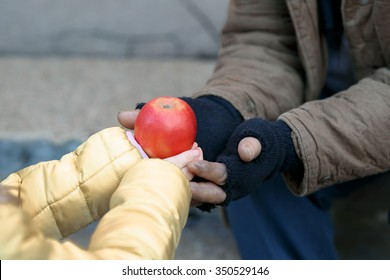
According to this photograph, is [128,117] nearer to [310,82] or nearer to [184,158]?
[184,158]

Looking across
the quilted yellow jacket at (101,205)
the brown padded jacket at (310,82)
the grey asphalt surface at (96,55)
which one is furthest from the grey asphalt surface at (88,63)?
the quilted yellow jacket at (101,205)

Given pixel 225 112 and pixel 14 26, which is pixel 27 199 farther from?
pixel 14 26

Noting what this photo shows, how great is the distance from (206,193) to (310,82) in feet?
1.52

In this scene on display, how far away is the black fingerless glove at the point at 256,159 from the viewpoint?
1.18 metres

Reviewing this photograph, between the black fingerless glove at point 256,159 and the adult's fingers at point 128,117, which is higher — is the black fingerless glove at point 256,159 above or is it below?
below

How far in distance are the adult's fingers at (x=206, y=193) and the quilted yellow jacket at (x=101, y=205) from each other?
0.13 meters

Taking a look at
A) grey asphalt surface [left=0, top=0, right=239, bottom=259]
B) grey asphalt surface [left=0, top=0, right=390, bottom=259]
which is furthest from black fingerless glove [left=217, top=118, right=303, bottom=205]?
grey asphalt surface [left=0, top=0, right=239, bottom=259]

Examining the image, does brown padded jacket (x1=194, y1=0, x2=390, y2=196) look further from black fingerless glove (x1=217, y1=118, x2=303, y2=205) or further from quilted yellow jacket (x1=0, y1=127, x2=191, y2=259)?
quilted yellow jacket (x1=0, y1=127, x2=191, y2=259)

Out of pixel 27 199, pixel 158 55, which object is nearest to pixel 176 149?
pixel 27 199

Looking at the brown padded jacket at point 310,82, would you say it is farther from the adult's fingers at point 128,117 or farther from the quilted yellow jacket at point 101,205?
the quilted yellow jacket at point 101,205

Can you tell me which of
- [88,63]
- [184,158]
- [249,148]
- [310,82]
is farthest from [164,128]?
[88,63]

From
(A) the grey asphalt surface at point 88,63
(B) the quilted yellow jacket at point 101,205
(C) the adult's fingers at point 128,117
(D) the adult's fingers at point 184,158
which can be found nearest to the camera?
(B) the quilted yellow jacket at point 101,205

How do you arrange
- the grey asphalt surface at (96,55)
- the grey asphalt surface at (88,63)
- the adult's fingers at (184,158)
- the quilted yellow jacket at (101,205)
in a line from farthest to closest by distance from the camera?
the grey asphalt surface at (96,55), the grey asphalt surface at (88,63), the adult's fingers at (184,158), the quilted yellow jacket at (101,205)
